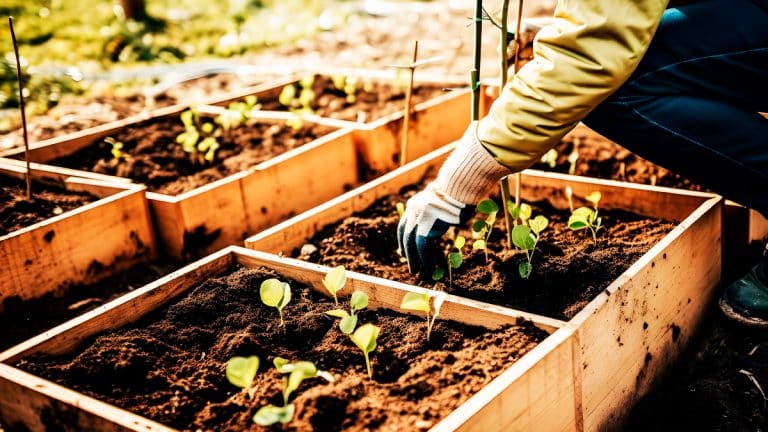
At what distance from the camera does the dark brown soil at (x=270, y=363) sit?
→ 1.54 meters

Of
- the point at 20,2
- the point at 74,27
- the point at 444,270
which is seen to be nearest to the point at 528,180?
the point at 444,270

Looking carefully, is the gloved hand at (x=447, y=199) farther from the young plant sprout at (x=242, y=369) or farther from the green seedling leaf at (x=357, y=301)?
the young plant sprout at (x=242, y=369)

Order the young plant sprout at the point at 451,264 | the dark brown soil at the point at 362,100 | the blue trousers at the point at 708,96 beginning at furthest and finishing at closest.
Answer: the dark brown soil at the point at 362,100, the young plant sprout at the point at 451,264, the blue trousers at the point at 708,96

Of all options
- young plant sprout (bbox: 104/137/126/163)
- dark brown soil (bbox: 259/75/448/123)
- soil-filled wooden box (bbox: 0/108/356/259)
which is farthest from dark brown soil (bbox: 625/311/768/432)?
young plant sprout (bbox: 104/137/126/163)

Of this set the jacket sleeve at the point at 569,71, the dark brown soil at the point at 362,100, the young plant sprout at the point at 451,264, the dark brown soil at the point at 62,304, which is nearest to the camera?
the jacket sleeve at the point at 569,71

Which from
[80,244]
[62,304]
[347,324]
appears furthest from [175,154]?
[347,324]

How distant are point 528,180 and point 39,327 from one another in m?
1.72

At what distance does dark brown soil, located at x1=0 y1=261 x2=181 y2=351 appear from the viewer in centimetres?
242

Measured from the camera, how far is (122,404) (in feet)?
5.36

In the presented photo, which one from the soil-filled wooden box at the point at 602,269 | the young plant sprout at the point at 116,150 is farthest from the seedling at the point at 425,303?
the young plant sprout at the point at 116,150

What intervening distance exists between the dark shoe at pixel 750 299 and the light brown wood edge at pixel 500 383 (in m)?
0.75

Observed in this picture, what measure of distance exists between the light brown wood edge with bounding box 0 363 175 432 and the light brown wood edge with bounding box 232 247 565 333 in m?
0.67

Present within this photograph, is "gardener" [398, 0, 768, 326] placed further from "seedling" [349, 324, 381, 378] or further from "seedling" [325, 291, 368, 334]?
"seedling" [349, 324, 381, 378]

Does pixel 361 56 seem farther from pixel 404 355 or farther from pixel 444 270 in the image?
pixel 404 355
